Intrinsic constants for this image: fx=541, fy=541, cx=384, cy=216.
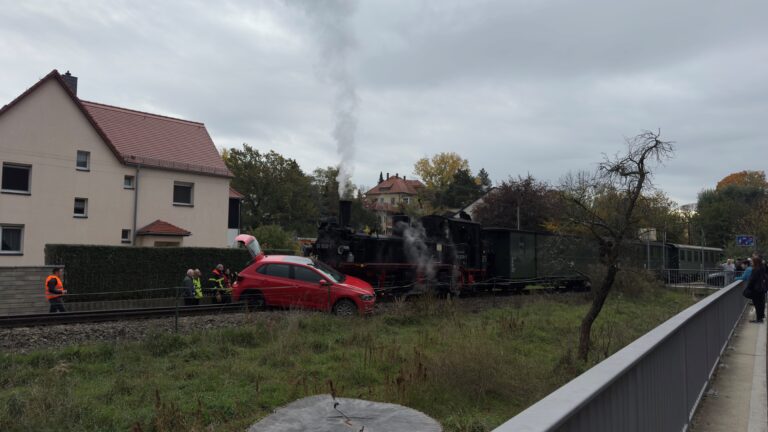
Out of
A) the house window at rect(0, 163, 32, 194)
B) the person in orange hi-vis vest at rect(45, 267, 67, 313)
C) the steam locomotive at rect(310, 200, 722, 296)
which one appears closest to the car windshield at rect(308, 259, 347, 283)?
the steam locomotive at rect(310, 200, 722, 296)

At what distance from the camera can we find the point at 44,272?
16984 millimetres

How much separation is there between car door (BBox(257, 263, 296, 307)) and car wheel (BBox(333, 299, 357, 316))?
1.19m

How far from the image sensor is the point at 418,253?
60.7ft

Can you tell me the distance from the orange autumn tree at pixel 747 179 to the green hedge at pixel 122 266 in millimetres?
79567

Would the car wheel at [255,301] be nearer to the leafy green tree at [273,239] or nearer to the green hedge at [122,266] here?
the green hedge at [122,266]

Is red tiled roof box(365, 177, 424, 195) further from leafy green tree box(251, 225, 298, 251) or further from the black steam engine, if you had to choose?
the black steam engine

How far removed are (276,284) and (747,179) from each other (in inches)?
3555

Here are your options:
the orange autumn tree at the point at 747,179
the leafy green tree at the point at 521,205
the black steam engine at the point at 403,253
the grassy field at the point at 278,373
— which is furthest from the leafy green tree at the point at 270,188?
the orange autumn tree at the point at 747,179

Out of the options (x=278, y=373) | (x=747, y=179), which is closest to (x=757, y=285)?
(x=278, y=373)

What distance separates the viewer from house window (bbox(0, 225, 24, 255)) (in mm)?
22484

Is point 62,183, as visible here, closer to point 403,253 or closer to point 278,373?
point 403,253

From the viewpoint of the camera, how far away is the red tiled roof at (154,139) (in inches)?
1067

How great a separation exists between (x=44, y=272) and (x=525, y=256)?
59.9 feet

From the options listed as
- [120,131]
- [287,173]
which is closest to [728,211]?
[287,173]
